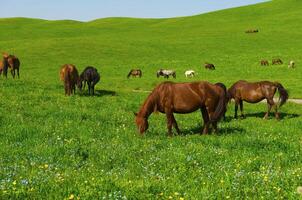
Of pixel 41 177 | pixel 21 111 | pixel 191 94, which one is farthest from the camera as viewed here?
pixel 21 111

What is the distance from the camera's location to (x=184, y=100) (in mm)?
15992

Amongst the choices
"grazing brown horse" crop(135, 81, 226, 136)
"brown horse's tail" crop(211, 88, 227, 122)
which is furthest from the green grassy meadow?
"grazing brown horse" crop(135, 81, 226, 136)

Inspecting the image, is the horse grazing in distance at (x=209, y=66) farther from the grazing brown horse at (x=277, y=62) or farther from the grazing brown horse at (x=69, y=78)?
the grazing brown horse at (x=69, y=78)

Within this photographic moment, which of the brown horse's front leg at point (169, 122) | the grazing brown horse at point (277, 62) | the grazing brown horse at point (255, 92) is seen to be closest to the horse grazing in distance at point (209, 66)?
the grazing brown horse at point (277, 62)

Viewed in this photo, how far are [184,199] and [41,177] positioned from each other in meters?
2.92

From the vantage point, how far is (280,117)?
76.0 feet

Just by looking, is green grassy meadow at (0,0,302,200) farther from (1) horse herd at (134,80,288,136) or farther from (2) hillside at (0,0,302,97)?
(2) hillside at (0,0,302,97)

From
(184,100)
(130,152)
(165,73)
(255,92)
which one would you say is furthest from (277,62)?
(130,152)

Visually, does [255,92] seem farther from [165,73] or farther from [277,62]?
[277,62]

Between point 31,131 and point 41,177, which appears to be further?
point 31,131

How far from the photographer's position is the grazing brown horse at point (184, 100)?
15.9 meters

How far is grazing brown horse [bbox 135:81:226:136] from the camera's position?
1588 centimetres

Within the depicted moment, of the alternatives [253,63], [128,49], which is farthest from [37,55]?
[253,63]

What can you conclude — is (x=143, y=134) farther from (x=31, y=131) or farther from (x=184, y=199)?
(x=184, y=199)
